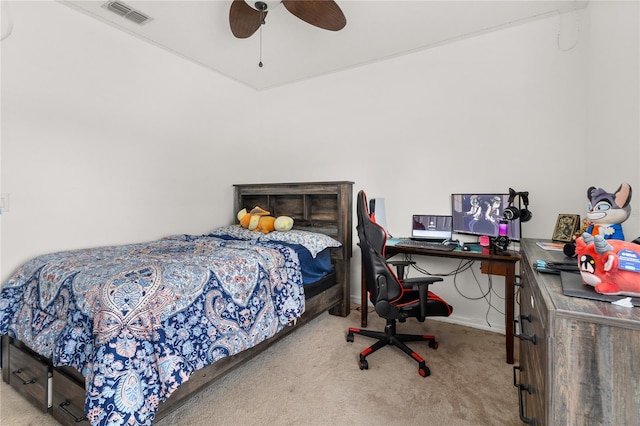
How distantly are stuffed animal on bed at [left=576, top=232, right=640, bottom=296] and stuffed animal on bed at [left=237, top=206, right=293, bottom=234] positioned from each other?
2.49 m

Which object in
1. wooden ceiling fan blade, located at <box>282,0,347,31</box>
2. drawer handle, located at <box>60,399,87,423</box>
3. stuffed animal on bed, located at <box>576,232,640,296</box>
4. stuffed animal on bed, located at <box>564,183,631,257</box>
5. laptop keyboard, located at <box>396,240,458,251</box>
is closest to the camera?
stuffed animal on bed, located at <box>576,232,640,296</box>

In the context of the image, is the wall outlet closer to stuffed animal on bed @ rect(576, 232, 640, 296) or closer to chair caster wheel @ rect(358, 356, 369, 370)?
chair caster wheel @ rect(358, 356, 369, 370)

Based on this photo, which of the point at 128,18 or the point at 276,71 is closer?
the point at 128,18

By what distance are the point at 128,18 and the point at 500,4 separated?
291 cm

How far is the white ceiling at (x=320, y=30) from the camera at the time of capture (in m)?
2.32

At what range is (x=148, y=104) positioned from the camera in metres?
2.86

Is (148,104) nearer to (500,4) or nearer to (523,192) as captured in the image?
(500,4)

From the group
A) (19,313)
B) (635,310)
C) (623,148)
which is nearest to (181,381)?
(19,313)

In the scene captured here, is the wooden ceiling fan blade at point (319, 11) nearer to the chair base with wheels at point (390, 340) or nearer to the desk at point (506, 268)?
the desk at point (506, 268)

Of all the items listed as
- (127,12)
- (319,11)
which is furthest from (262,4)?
(127,12)

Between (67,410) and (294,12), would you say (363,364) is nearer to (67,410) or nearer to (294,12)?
(67,410)

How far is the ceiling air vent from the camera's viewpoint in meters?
2.30

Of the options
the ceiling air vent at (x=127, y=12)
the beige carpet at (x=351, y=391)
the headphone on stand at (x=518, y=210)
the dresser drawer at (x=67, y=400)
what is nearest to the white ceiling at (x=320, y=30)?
the ceiling air vent at (x=127, y=12)

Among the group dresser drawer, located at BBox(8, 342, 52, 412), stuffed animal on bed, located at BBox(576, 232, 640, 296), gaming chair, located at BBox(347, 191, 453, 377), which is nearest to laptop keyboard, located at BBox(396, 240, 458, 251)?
gaming chair, located at BBox(347, 191, 453, 377)
